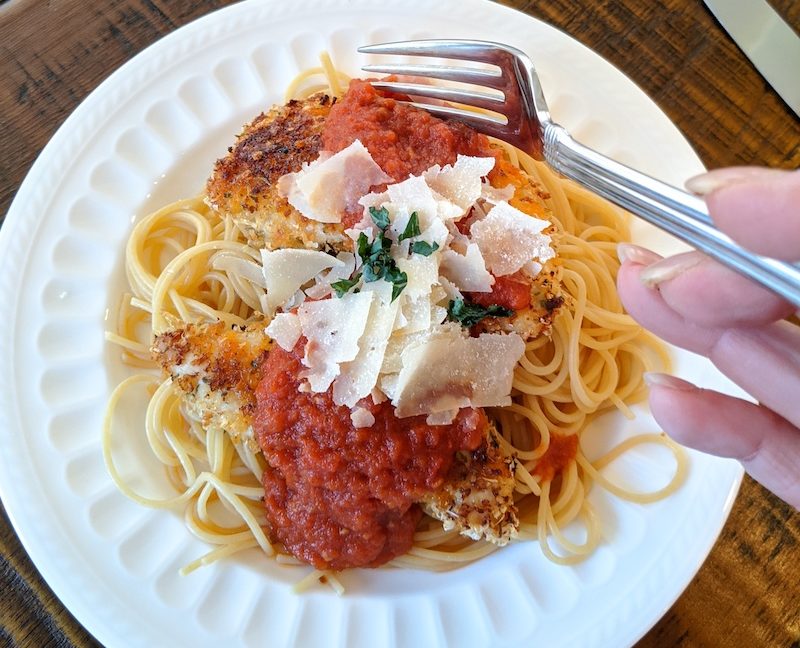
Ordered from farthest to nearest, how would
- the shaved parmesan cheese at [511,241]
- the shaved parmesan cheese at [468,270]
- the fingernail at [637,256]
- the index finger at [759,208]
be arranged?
the shaved parmesan cheese at [511,241] → the shaved parmesan cheese at [468,270] → the fingernail at [637,256] → the index finger at [759,208]

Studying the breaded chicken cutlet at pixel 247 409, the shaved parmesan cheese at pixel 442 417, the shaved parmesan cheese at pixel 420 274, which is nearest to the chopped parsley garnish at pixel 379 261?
the shaved parmesan cheese at pixel 420 274

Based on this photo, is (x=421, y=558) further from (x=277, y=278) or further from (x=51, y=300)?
(x=51, y=300)

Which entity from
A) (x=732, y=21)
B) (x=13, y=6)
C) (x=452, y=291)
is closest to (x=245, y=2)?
Result: (x=13, y=6)

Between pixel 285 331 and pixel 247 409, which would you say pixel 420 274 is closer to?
pixel 285 331

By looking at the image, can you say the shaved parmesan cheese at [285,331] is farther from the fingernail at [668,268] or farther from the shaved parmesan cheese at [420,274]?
the fingernail at [668,268]

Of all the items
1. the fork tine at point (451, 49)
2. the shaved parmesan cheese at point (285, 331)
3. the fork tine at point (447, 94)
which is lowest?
the shaved parmesan cheese at point (285, 331)

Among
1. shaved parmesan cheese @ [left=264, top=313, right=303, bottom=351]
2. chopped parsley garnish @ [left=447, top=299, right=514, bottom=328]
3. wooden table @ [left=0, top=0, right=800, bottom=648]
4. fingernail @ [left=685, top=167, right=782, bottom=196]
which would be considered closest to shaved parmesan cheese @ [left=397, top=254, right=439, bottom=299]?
chopped parsley garnish @ [left=447, top=299, right=514, bottom=328]

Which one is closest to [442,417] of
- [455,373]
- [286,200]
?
[455,373]
